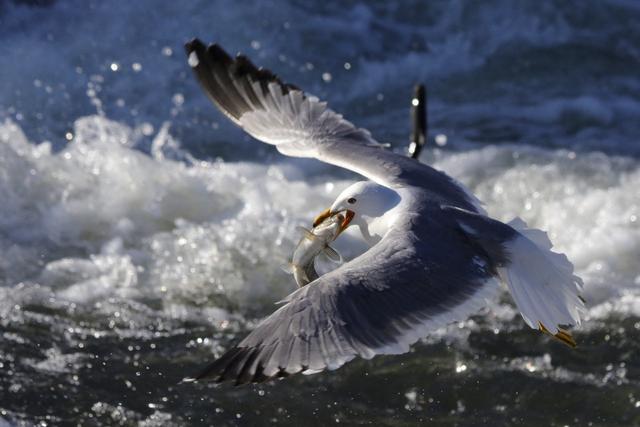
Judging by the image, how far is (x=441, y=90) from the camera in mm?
8555

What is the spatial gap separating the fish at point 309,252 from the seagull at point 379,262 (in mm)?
148

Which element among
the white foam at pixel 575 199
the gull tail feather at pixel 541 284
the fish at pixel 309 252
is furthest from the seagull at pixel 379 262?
the white foam at pixel 575 199

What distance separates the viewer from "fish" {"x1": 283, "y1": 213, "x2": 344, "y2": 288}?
423cm

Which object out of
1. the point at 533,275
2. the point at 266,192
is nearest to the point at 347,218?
the point at 533,275

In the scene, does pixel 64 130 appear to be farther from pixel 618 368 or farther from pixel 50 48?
pixel 618 368

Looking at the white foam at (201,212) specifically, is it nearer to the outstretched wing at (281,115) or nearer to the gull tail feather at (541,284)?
the outstretched wing at (281,115)

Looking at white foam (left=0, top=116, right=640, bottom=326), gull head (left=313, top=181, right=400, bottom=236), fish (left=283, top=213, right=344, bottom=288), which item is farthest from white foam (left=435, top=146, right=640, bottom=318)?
fish (left=283, top=213, right=344, bottom=288)

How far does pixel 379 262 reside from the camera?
3.95m

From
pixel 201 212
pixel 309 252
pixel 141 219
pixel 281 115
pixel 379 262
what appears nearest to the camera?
pixel 379 262

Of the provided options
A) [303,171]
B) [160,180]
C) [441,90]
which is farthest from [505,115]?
[160,180]

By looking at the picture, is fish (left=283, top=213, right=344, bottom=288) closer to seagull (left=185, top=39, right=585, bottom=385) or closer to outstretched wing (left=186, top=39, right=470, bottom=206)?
seagull (left=185, top=39, right=585, bottom=385)

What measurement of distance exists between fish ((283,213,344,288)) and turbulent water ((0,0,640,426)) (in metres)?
0.75

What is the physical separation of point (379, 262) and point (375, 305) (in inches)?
8.2

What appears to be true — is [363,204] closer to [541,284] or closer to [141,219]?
[541,284]
